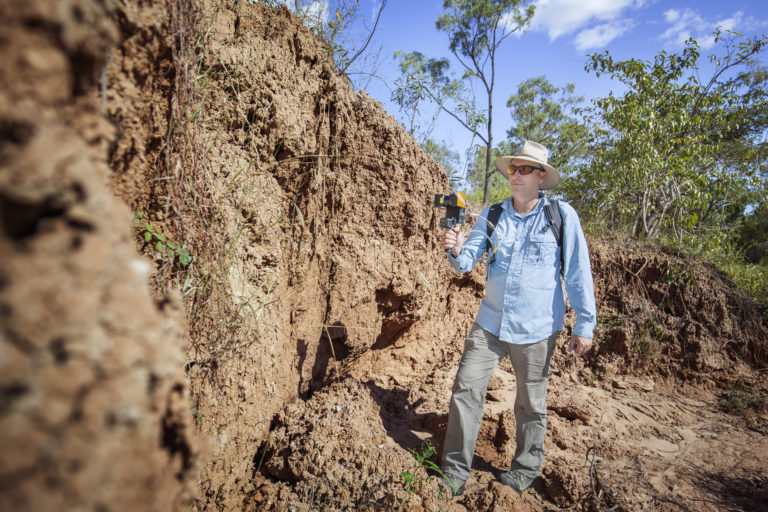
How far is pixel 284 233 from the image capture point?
282 centimetres

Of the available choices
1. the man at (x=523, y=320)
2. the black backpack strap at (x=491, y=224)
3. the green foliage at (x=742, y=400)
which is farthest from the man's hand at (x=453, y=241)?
the green foliage at (x=742, y=400)

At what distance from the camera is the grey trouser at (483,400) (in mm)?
2672

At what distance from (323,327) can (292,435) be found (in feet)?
2.99

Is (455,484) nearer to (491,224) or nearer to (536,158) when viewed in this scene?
(491,224)

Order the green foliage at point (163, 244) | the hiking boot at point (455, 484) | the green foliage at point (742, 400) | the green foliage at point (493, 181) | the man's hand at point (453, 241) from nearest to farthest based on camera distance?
the green foliage at point (163, 244), the hiking boot at point (455, 484), the man's hand at point (453, 241), the green foliage at point (742, 400), the green foliage at point (493, 181)

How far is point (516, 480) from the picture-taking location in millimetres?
2770

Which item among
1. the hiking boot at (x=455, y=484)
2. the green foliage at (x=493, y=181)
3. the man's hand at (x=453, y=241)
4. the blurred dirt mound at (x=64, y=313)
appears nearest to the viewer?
the blurred dirt mound at (x=64, y=313)

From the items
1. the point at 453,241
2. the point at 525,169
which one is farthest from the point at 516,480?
the point at 525,169

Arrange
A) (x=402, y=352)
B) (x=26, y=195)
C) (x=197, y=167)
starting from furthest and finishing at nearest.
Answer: (x=402, y=352)
(x=197, y=167)
(x=26, y=195)

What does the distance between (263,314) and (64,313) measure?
2020 mm

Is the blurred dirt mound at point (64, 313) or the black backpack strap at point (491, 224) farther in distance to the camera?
the black backpack strap at point (491, 224)

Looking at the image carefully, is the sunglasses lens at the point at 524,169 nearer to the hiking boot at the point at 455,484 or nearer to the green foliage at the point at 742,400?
the hiking boot at the point at 455,484

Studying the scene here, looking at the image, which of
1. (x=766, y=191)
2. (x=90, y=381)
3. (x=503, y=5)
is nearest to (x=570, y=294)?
(x=90, y=381)

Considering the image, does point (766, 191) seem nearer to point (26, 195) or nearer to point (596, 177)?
point (596, 177)
